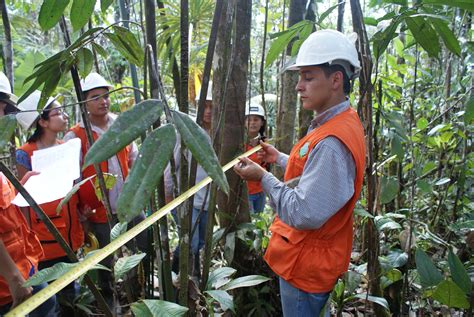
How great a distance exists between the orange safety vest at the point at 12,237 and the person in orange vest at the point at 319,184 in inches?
31.0

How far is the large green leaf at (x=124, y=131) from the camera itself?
1.57ft

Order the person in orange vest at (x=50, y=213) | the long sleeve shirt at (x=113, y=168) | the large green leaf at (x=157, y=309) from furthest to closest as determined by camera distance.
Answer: the long sleeve shirt at (x=113, y=168)
the person in orange vest at (x=50, y=213)
the large green leaf at (x=157, y=309)

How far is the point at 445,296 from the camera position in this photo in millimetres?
1323

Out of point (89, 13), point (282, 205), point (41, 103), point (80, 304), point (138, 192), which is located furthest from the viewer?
point (80, 304)

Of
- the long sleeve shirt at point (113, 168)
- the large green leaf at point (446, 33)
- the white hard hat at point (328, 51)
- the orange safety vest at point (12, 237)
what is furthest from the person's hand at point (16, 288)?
the large green leaf at point (446, 33)

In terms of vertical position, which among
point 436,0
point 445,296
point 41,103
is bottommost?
point 445,296

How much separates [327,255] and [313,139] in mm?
375

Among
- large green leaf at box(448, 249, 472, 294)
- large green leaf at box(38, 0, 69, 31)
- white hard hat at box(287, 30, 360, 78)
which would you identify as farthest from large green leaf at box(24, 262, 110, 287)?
large green leaf at box(448, 249, 472, 294)

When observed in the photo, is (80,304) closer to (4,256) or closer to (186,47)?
(4,256)

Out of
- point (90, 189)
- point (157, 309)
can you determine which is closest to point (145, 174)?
point (157, 309)

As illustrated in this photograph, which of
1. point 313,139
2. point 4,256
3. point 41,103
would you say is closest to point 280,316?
point 313,139

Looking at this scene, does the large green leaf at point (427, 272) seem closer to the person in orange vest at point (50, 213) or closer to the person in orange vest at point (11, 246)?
the person in orange vest at point (11, 246)

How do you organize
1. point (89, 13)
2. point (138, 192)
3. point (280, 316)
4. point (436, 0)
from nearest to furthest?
point (138, 192)
point (89, 13)
point (436, 0)
point (280, 316)

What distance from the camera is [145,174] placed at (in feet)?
1.56
